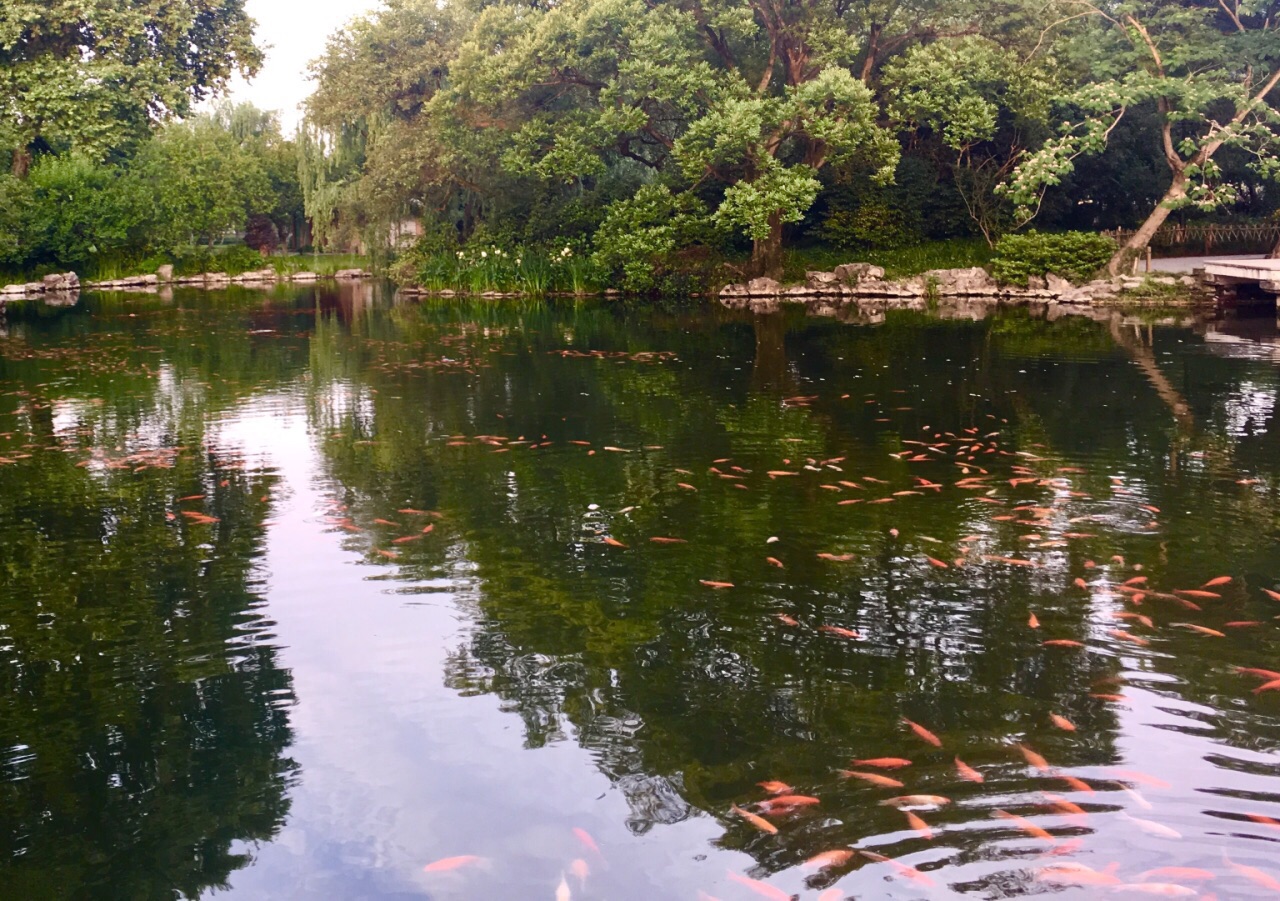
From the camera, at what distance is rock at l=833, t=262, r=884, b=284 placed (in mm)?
27484

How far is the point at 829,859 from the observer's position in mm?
3262

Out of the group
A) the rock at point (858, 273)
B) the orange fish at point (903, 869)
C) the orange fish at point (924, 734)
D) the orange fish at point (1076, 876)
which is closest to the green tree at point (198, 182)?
the rock at point (858, 273)

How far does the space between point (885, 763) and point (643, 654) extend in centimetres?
130

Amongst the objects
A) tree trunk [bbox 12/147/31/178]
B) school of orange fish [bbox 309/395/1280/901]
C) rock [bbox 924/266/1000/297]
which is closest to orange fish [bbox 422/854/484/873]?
school of orange fish [bbox 309/395/1280/901]

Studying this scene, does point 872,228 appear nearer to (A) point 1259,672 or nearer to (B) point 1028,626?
(B) point 1028,626

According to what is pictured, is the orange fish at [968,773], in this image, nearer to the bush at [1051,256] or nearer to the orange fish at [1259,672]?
the orange fish at [1259,672]

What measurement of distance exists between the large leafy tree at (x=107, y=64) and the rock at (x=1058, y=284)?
25333mm

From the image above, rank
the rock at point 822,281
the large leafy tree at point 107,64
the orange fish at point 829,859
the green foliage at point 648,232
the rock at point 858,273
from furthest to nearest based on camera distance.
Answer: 1. the large leafy tree at point 107,64
2. the rock at point 822,281
3. the rock at point 858,273
4. the green foliage at point 648,232
5. the orange fish at point 829,859

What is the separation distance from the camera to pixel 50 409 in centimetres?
1140

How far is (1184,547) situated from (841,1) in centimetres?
2230

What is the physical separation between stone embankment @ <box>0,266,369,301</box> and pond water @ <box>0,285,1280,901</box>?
28.0 metres

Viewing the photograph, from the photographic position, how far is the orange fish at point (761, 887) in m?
3.10

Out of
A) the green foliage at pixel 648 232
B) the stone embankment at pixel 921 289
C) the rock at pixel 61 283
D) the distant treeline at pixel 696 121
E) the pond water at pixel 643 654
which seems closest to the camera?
the pond water at pixel 643 654

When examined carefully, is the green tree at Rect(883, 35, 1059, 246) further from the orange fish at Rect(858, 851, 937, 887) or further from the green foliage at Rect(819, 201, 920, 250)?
the orange fish at Rect(858, 851, 937, 887)
